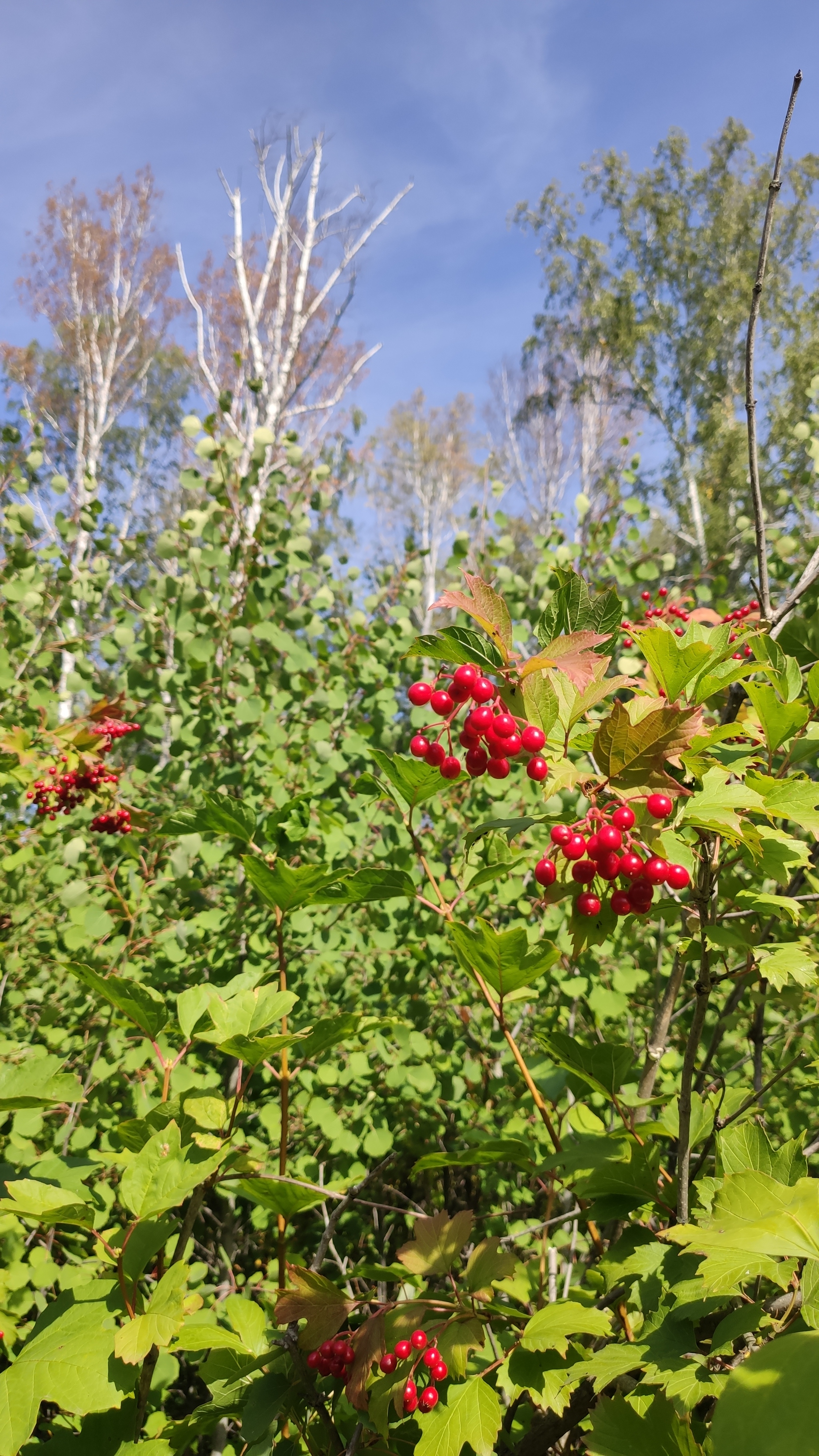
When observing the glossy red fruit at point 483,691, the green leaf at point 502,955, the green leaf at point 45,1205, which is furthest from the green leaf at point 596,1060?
the green leaf at point 45,1205

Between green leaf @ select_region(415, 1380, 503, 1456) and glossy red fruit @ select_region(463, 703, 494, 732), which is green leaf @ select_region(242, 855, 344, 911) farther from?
green leaf @ select_region(415, 1380, 503, 1456)

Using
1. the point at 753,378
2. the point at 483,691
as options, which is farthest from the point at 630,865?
the point at 753,378

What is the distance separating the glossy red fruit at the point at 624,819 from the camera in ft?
2.57

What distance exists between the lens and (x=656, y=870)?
80cm

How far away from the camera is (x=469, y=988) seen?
86.5 inches

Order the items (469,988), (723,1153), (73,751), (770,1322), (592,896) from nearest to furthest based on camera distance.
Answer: (770,1322) → (723,1153) → (592,896) → (73,751) → (469,988)

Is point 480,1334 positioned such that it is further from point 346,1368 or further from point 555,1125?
point 555,1125

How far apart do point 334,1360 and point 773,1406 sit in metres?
0.57

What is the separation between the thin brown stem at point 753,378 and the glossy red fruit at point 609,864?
410mm

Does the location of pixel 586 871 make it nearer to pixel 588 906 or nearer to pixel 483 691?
pixel 588 906

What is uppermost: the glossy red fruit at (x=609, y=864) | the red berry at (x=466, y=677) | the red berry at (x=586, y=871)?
the red berry at (x=466, y=677)

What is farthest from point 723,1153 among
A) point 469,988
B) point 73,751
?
point 73,751

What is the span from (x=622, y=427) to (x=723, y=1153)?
17782mm

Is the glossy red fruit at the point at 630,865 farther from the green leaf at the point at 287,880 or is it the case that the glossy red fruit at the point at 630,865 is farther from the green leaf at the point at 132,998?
the green leaf at the point at 132,998
